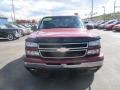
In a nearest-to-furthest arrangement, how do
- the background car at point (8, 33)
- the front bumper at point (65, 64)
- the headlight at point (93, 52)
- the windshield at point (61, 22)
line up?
the front bumper at point (65, 64)
the headlight at point (93, 52)
the windshield at point (61, 22)
the background car at point (8, 33)

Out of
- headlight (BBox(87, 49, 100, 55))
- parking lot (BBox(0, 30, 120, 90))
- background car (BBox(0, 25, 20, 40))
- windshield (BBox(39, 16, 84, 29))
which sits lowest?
parking lot (BBox(0, 30, 120, 90))

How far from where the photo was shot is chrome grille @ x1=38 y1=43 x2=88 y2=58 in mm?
5508

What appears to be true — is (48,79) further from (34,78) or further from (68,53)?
(68,53)

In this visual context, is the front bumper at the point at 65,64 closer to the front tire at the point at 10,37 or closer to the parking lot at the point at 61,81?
the parking lot at the point at 61,81

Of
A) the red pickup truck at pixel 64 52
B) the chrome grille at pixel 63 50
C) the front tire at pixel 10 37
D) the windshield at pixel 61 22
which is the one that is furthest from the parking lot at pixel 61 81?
the front tire at pixel 10 37

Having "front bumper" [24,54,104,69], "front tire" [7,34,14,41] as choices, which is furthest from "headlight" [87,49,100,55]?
"front tire" [7,34,14,41]

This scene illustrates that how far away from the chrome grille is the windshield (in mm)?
2038

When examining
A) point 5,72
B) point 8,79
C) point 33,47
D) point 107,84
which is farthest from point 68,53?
point 5,72

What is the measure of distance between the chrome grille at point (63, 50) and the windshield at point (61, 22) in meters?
2.04

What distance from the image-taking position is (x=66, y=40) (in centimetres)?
551

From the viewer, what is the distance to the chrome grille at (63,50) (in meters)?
5.51

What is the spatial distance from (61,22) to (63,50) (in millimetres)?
2471

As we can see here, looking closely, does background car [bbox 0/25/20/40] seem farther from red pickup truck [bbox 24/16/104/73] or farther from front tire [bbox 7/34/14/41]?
red pickup truck [bbox 24/16/104/73]

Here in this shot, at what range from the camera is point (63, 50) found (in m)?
5.53
